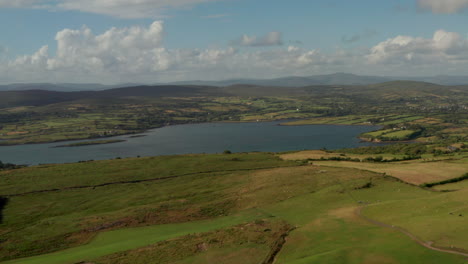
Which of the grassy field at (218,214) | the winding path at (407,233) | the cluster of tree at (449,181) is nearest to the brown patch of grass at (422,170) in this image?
the cluster of tree at (449,181)

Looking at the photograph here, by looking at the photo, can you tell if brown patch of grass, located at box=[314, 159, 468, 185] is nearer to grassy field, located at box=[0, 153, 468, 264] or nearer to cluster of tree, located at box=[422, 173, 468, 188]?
cluster of tree, located at box=[422, 173, 468, 188]

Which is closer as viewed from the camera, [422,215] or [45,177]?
[422,215]

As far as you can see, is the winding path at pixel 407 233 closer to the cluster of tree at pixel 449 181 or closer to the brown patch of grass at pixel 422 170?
the cluster of tree at pixel 449 181

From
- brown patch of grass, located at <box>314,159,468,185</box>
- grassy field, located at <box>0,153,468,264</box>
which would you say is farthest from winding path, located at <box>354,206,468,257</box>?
brown patch of grass, located at <box>314,159,468,185</box>

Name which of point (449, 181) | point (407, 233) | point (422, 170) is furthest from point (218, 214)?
point (422, 170)

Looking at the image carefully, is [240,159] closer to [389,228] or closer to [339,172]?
[339,172]

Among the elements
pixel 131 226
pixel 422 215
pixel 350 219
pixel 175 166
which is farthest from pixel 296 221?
pixel 175 166

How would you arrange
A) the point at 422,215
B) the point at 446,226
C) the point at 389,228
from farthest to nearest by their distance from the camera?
the point at 422,215
the point at 389,228
the point at 446,226

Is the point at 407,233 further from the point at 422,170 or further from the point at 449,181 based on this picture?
the point at 422,170
